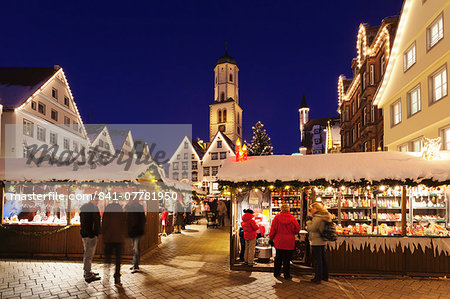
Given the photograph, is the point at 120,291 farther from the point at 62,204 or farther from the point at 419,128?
the point at 419,128

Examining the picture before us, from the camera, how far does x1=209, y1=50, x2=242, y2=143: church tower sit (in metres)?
64.1

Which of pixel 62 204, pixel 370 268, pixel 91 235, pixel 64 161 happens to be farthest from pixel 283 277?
pixel 64 161

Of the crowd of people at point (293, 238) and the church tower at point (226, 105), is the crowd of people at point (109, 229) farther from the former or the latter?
the church tower at point (226, 105)

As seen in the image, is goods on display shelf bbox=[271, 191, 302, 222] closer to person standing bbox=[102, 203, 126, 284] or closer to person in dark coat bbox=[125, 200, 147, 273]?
person in dark coat bbox=[125, 200, 147, 273]

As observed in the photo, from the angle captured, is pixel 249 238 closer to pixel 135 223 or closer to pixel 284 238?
pixel 284 238

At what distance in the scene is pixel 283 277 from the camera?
8336mm

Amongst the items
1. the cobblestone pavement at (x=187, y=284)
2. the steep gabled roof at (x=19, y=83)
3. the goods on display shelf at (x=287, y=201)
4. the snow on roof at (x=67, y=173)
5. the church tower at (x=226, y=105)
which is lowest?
the cobblestone pavement at (x=187, y=284)

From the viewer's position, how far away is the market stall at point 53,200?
33.9ft

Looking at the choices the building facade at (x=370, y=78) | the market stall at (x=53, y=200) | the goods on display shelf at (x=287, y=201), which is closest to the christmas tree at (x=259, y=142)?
the building facade at (x=370, y=78)

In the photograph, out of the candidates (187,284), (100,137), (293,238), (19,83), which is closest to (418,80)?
(293,238)

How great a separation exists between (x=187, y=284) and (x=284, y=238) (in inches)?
106

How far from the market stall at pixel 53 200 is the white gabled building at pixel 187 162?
38937 millimetres

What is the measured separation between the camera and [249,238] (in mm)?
9336

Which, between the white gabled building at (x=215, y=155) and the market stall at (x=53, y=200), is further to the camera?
the white gabled building at (x=215, y=155)
